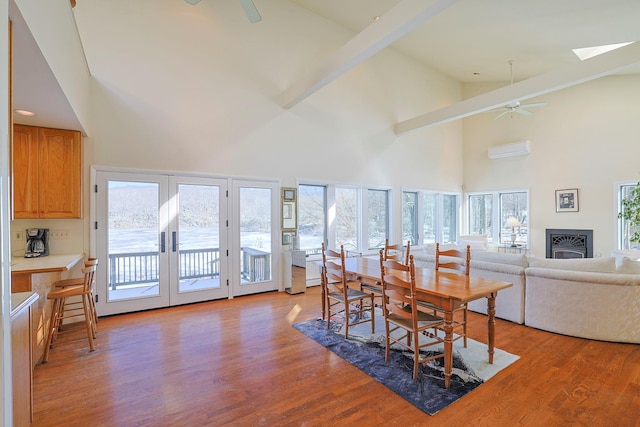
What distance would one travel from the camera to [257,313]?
14.4 ft

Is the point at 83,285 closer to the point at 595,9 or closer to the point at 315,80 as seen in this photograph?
the point at 315,80

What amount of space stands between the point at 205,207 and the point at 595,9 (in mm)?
6278

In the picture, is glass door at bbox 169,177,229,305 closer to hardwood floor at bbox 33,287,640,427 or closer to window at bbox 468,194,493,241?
hardwood floor at bbox 33,287,640,427

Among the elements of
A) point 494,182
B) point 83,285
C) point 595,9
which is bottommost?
point 83,285

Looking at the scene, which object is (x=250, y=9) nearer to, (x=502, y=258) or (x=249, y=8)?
(x=249, y=8)

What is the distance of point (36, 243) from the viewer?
3742 mm

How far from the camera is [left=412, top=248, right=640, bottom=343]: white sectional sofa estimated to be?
130 inches

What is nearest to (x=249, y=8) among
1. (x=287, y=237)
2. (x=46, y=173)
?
(x=46, y=173)

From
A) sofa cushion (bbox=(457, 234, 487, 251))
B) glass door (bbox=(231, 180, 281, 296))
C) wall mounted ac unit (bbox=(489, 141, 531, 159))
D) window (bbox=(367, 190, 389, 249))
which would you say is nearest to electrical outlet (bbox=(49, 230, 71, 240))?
glass door (bbox=(231, 180, 281, 296))

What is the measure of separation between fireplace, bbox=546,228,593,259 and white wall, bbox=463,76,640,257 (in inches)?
4.7

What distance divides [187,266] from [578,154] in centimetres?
835

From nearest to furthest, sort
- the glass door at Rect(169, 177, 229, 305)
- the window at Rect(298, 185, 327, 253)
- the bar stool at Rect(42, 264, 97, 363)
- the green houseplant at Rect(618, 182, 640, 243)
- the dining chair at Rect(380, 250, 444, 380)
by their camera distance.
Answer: the dining chair at Rect(380, 250, 444, 380) → the bar stool at Rect(42, 264, 97, 363) → the glass door at Rect(169, 177, 229, 305) → the green houseplant at Rect(618, 182, 640, 243) → the window at Rect(298, 185, 327, 253)

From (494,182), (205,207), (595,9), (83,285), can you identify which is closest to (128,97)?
(205,207)

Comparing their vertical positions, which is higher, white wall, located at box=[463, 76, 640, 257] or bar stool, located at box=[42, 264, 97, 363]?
white wall, located at box=[463, 76, 640, 257]
